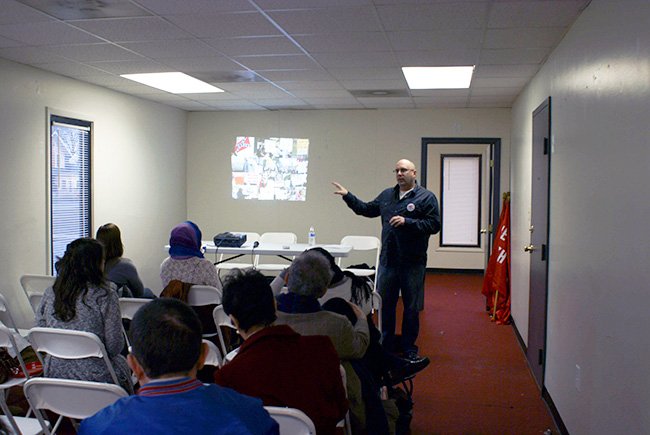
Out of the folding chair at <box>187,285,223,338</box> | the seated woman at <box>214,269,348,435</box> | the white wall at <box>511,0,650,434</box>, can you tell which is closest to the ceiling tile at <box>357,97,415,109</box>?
the white wall at <box>511,0,650,434</box>

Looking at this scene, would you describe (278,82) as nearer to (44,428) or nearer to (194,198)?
(194,198)

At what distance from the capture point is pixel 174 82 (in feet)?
22.4

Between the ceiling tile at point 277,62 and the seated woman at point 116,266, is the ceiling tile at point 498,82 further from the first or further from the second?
the seated woman at point 116,266

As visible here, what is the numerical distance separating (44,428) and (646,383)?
225 centimetres

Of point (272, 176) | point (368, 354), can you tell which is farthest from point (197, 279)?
point (272, 176)

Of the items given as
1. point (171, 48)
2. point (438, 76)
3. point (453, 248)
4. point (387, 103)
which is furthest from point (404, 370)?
point (453, 248)

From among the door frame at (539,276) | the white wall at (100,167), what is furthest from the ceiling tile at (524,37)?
the white wall at (100,167)

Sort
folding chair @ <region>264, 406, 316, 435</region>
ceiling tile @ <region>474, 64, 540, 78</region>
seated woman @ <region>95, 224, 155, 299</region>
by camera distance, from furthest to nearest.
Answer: ceiling tile @ <region>474, 64, 540, 78</region>
seated woman @ <region>95, 224, 155, 299</region>
folding chair @ <region>264, 406, 316, 435</region>

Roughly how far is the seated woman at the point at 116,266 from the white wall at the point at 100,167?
1673 millimetres

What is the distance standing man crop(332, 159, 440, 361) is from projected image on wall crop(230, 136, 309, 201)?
360 centimetres

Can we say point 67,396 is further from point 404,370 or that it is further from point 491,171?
point 491,171

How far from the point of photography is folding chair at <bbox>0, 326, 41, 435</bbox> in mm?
2279

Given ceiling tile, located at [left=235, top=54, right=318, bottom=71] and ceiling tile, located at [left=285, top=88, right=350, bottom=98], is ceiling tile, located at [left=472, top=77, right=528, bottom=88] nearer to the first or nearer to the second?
ceiling tile, located at [left=285, top=88, right=350, bottom=98]

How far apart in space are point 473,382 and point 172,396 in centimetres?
391
